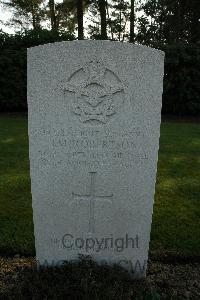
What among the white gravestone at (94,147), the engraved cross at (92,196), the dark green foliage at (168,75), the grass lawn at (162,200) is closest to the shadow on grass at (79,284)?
the white gravestone at (94,147)

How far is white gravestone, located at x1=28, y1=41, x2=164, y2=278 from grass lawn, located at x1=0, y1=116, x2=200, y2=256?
2.62 feet

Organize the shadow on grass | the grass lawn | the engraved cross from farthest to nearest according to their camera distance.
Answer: the grass lawn, the engraved cross, the shadow on grass

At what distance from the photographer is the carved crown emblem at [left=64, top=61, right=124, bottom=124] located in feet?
11.2

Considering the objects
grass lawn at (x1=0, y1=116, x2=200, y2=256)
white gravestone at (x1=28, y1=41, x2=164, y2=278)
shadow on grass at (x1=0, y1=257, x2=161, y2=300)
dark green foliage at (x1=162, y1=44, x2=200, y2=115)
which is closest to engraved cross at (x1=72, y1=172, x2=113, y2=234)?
white gravestone at (x1=28, y1=41, x2=164, y2=278)

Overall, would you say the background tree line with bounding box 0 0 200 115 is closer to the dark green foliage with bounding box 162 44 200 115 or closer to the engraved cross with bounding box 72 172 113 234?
the dark green foliage with bounding box 162 44 200 115

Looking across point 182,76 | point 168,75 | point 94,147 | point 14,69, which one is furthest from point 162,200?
point 14,69

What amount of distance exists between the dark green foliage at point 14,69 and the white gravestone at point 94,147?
1114cm

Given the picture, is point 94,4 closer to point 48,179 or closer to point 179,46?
point 179,46

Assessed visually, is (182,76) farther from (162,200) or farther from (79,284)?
(79,284)

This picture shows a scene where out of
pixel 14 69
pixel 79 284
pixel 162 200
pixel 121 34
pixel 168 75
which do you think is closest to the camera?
pixel 79 284

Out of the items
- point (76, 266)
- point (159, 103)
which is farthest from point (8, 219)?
point (159, 103)

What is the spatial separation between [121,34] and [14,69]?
1629 cm

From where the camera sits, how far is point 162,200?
5910 mm

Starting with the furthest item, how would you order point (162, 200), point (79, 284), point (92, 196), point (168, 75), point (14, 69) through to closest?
point (168, 75) → point (14, 69) → point (162, 200) → point (92, 196) → point (79, 284)
